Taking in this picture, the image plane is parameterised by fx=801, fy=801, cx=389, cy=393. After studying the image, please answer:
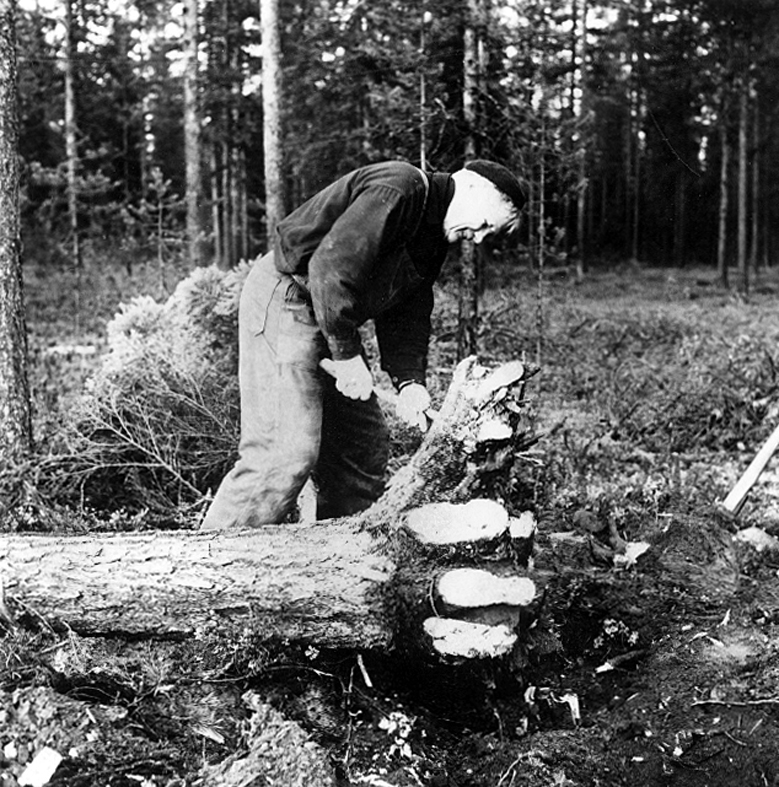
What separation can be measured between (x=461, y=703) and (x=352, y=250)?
1702 mm

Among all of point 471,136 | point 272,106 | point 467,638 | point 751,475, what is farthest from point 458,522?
point 272,106

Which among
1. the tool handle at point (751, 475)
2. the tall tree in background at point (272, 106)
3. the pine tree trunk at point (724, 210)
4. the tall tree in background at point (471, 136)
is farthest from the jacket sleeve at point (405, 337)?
the pine tree trunk at point (724, 210)

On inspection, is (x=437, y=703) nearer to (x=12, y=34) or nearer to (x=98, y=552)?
(x=98, y=552)

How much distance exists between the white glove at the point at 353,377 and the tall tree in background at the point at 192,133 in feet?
39.2

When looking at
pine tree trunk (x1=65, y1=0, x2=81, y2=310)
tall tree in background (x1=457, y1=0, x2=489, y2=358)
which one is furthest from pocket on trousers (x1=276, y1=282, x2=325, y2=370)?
pine tree trunk (x1=65, y1=0, x2=81, y2=310)

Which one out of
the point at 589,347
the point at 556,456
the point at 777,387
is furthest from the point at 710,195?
the point at 556,456

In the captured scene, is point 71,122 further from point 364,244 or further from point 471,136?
point 364,244

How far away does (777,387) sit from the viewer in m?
7.28

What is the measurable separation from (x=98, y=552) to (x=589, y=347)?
Result: 946 cm

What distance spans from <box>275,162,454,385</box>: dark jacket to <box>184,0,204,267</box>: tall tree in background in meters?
11.7

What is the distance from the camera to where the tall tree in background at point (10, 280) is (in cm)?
466

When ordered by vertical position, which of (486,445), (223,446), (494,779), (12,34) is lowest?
(494,779)

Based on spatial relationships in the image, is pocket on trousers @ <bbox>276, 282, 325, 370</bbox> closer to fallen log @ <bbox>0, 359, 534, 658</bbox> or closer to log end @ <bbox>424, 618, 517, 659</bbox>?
fallen log @ <bbox>0, 359, 534, 658</bbox>

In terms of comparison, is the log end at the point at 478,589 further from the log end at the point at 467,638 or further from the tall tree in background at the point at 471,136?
the tall tree in background at the point at 471,136
